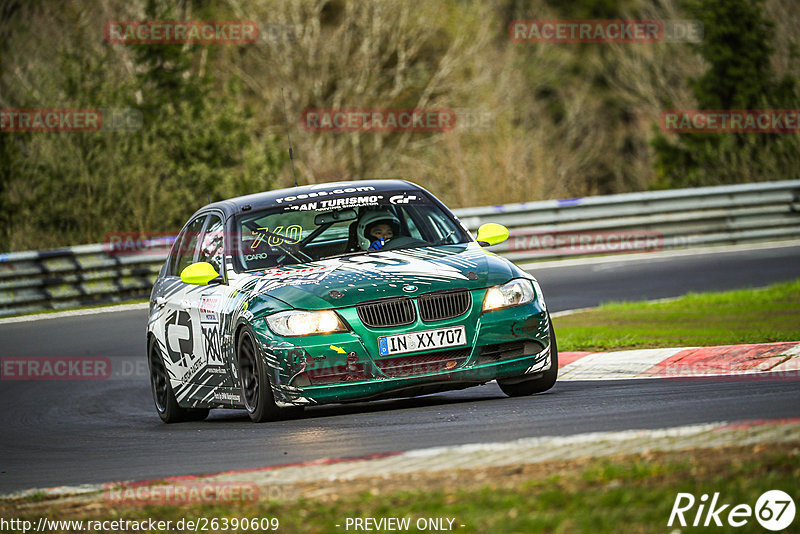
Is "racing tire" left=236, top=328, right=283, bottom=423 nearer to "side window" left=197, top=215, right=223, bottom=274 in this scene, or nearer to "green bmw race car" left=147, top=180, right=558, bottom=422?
"green bmw race car" left=147, top=180, right=558, bottom=422

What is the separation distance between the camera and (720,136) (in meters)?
28.3

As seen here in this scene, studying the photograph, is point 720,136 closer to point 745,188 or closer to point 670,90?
point 745,188

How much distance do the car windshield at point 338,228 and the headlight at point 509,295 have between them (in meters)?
1.03

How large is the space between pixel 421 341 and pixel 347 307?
0.51m

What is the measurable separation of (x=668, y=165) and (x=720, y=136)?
194cm

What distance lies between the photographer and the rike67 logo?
4391mm

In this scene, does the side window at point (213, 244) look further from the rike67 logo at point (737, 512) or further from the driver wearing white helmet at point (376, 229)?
the rike67 logo at point (737, 512)

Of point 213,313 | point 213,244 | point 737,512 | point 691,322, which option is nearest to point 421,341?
point 213,313

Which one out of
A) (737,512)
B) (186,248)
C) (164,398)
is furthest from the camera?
(186,248)

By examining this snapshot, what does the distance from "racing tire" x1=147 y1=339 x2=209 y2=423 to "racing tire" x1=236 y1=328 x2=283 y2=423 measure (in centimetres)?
166

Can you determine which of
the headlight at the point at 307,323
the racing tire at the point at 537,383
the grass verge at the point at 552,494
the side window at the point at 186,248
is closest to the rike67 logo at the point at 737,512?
the grass verge at the point at 552,494

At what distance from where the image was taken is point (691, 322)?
1320cm

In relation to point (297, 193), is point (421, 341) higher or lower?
lower

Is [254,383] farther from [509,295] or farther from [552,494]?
[552,494]
